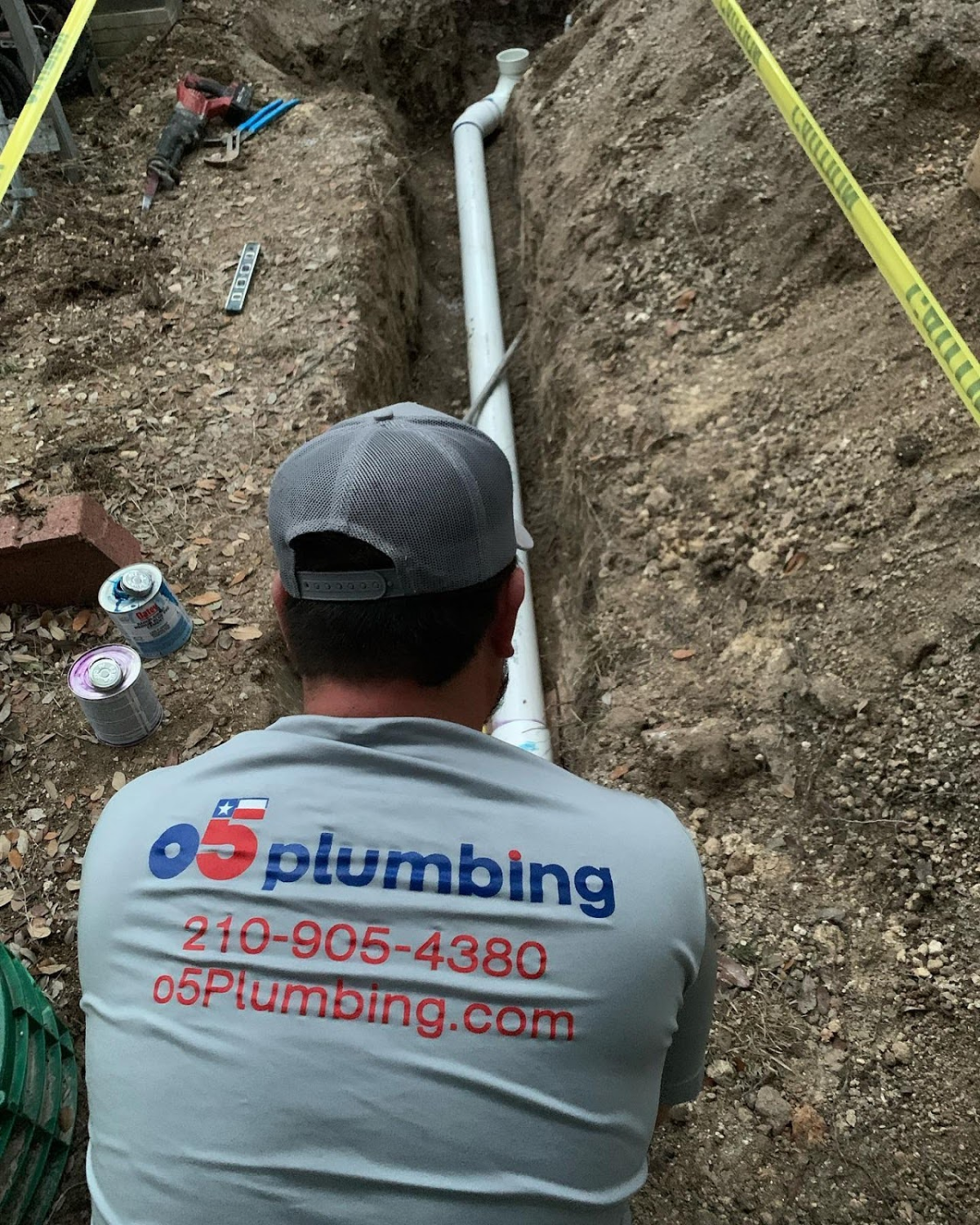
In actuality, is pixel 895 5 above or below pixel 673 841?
below

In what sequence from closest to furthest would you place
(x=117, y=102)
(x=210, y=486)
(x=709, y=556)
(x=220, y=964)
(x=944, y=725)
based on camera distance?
1. (x=220, y=964)
2. (x=944, y=725)
3. (x=709, y=556)
4. (x=210, y=486)
5. (x=117, y=102)

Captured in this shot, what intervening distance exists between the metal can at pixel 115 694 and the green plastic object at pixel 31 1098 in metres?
0.86

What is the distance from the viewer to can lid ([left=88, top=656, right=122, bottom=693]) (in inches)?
110

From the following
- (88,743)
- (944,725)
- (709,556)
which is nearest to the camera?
(944,725)

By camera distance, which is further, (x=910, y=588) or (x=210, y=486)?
(x=210, y=486)

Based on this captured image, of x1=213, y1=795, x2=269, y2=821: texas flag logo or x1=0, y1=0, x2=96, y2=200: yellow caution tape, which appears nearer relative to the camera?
x1=213, y1=795, x2=269, y2=821: texas flag logo

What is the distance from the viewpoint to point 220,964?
115 centimetres

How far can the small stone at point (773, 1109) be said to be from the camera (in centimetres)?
217

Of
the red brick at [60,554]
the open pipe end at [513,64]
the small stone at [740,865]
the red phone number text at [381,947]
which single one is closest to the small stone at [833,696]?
the small stone at [740,865]

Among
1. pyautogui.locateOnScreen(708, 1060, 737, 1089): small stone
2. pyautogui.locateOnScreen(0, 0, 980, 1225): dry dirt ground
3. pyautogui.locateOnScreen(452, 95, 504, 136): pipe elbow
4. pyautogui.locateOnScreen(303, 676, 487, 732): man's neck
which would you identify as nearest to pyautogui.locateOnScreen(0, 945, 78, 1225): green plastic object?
pyautogui.locateOnScreen(0, 0, 980, 1225): dry dirt ground

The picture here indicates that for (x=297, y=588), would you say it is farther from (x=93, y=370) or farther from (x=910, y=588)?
(x=93, y=370)

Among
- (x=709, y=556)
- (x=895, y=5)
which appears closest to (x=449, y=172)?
(x=895, y=5)

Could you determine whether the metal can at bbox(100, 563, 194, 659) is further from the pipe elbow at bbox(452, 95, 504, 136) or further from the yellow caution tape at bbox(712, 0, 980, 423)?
the pipe elbow at bbox(452, 95, 504, 136)

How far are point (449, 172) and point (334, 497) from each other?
6.60 metres
